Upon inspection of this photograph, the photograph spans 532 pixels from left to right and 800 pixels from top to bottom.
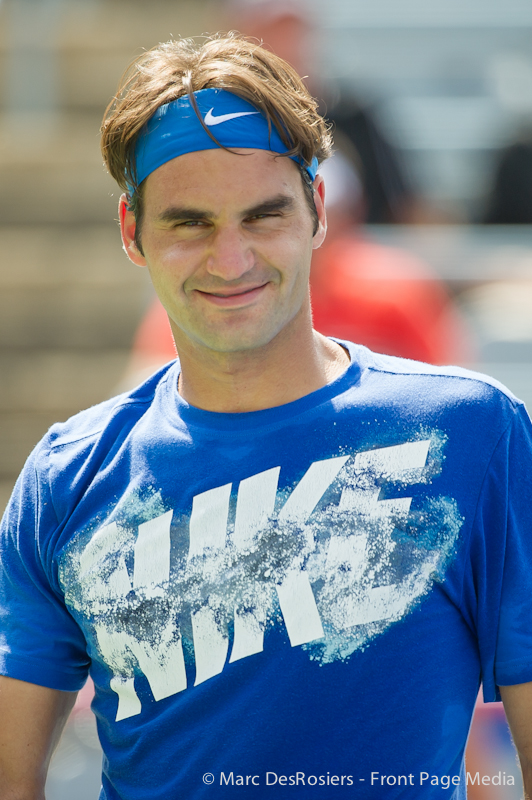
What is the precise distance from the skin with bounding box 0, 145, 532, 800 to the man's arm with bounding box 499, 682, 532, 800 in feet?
0.07

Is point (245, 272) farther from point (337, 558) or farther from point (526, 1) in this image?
point (526, 1)

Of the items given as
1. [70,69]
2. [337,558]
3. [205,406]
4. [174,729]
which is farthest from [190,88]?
[70,69]

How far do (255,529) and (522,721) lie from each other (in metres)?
0.54

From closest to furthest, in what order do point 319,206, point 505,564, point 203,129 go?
point 505,564 → point 203,129 → point 319,206

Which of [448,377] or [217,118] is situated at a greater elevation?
[217,118]

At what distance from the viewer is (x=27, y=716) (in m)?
1.78

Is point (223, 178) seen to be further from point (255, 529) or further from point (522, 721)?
point (522, 721)

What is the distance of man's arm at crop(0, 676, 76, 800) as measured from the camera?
177 cm

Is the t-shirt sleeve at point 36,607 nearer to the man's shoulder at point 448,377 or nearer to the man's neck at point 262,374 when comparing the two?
the man's neck at point 262,374

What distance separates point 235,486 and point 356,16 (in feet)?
16.9

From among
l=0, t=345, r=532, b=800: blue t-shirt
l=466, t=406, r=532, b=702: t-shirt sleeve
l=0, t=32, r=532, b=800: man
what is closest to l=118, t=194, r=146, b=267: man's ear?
l=0, t=32, r=532, b=800: man

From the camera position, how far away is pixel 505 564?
5.19ft

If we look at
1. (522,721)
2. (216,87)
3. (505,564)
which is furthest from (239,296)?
(522,721)

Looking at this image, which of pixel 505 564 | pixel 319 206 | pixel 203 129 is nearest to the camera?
pixel 505 564
